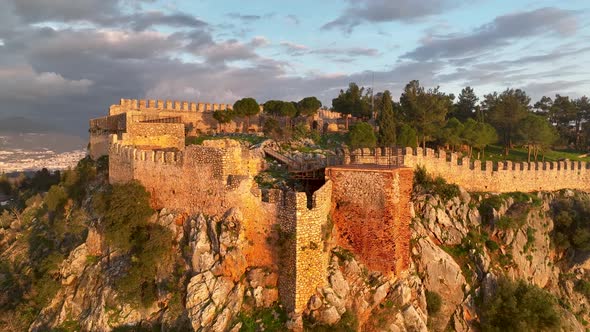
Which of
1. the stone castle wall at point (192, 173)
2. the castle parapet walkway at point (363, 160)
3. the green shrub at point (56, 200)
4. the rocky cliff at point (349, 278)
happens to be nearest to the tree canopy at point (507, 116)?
the rocky cliff at point (349, 278)

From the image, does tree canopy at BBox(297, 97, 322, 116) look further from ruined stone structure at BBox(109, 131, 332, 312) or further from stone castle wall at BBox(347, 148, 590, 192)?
ruined stone structure at BBox(109, 131, 332, 312)

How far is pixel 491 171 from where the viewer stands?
26031 millimetres

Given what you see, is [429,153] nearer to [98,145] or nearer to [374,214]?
[374,214]

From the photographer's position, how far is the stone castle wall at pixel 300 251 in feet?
54.0

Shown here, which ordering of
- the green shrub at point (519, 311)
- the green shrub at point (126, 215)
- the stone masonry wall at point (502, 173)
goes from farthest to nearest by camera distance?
the stone masonry wall at point (502, 173)
the green shrub at point (126, 215)
the green shrub at point (519, 311)

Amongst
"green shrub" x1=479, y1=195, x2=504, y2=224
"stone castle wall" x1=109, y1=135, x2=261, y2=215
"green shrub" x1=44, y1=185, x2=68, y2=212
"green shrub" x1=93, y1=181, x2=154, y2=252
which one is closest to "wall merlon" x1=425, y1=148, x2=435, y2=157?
"green shrub" x1=479, y1=195, x2=504, y2=224

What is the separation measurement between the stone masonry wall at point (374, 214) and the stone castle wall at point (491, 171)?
538 centimetres

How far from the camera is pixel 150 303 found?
18.5 m

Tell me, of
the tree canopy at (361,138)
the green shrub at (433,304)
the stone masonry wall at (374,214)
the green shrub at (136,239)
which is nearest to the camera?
the stone masonry wall at (374,214)

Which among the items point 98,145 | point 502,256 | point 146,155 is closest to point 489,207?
point 502,256

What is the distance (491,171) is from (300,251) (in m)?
16.7

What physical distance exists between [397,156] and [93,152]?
28.5m

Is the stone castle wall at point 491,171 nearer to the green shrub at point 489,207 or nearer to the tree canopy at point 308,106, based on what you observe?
the green shrub at point 489,207

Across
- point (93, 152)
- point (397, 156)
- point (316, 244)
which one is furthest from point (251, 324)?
point (93, 152)
